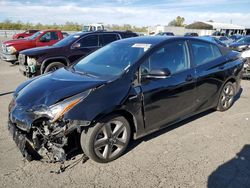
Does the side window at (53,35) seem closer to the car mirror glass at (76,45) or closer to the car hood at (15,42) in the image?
the car hood at (15,42)

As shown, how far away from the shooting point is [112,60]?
13.2 feet

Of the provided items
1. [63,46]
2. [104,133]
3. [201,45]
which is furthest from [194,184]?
[63,46]

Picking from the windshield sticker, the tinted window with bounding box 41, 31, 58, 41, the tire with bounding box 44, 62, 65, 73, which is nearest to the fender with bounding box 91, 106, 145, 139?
the windshield sticker

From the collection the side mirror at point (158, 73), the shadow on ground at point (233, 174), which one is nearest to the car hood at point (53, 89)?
the side mirror at point (158, 73)

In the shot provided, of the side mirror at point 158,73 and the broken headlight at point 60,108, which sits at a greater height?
the side mirror at point 158,73

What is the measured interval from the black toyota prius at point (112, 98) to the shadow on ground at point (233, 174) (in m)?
1.07

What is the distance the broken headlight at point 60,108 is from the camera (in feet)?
9.61

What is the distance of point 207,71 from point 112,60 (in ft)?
5.92

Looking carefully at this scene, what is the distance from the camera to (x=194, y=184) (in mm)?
2967

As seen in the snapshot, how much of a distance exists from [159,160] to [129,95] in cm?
101

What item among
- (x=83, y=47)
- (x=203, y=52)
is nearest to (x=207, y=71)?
(x=203, y=52)

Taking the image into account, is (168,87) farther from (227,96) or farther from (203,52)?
(227,96)

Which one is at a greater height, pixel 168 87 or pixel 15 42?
pixel 15 42

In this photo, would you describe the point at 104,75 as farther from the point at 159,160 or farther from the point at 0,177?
the point at 0,177
